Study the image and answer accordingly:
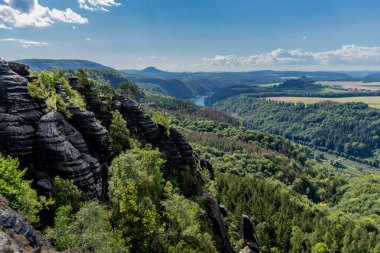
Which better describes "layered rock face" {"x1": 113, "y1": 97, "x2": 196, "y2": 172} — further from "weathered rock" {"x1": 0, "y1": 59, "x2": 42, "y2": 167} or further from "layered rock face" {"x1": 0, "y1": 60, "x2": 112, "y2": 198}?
"weathered rock" {"x1": 0, "y1": 59, "x2": 42, "y2": 167}

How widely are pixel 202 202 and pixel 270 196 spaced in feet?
289

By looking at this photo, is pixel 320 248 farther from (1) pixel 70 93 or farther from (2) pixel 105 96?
(1) pixel 70 93

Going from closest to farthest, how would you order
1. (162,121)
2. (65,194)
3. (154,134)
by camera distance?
1. (65,194)
2. (154,134)
3. (162,121)

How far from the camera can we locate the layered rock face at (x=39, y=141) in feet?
165

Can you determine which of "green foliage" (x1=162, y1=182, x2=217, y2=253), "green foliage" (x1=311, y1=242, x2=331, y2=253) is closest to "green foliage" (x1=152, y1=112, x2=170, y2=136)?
"green foliage" (x1=162, y1=182, x2=217, y2=253)

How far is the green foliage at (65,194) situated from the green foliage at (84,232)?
6.35 feet

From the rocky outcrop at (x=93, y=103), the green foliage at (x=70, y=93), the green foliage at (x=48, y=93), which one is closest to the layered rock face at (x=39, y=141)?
the green foliage at (x=48, y=93)

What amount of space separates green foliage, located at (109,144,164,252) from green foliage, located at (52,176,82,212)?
7423 mm

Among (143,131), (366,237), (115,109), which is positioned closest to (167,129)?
(143,131)

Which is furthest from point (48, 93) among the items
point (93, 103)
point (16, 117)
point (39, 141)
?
point (93, 103)

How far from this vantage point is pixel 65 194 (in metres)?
48.6

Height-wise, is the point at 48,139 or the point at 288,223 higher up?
the point at 48,139

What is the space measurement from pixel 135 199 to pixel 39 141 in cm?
1846

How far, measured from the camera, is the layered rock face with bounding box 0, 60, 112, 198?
50.3m
